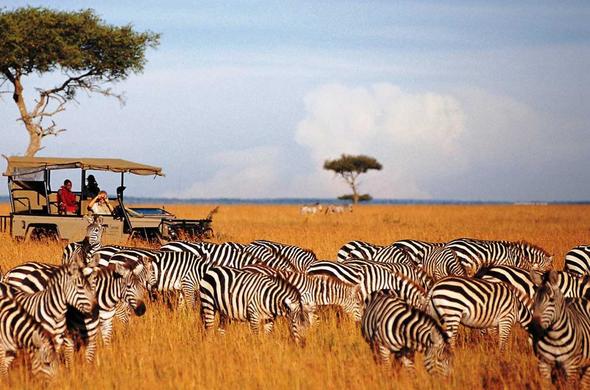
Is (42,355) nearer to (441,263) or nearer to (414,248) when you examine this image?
(441,263)

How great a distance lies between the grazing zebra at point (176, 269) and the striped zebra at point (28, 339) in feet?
15.2

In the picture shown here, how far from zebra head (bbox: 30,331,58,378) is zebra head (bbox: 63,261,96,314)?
0.63 metres

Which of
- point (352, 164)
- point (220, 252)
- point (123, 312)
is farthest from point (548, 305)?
point (352, 164)

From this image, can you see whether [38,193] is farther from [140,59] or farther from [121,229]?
[140,59]

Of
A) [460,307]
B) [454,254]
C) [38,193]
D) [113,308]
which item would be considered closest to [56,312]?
[113,308]

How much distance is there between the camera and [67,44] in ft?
116

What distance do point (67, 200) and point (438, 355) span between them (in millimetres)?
14627

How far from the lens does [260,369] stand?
9.50 meters

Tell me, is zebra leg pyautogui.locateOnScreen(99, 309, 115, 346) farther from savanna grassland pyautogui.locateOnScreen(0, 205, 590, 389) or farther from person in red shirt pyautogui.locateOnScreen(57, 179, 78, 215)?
person in red shirt pyautogui.locateOnScreen(57, 179, 78, 215)

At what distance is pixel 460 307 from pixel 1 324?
519 cm

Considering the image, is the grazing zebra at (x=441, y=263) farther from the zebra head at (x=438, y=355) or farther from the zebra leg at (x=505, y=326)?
the zebra head at (x=438, y=355)

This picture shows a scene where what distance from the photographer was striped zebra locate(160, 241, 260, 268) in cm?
1453

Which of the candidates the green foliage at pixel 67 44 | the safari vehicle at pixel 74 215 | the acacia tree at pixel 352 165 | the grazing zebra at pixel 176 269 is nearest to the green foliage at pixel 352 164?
the acacia tree at pixel 352 165

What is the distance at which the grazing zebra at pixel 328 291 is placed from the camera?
11297 mm
